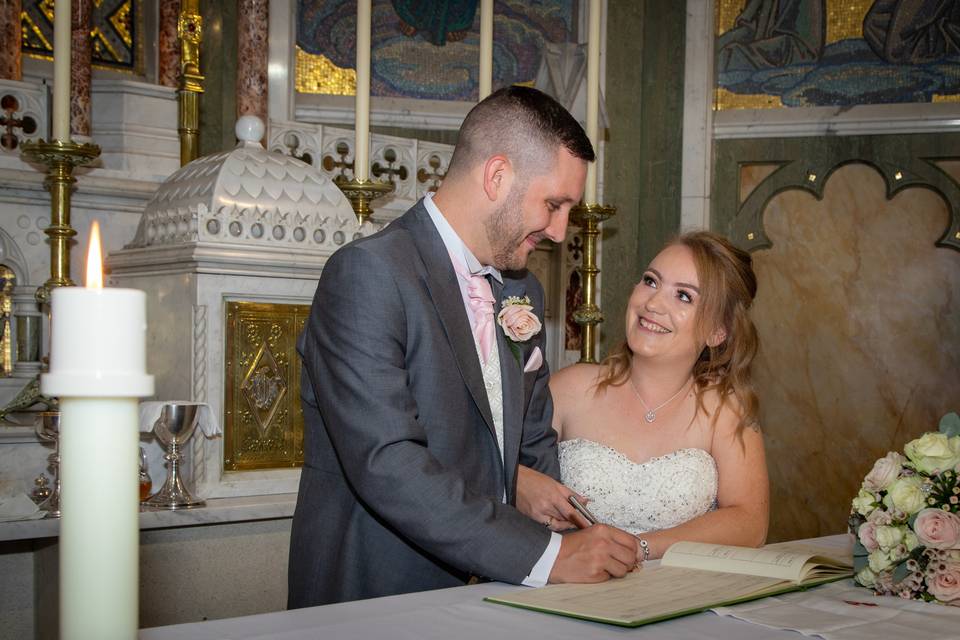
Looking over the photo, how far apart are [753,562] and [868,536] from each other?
22cm

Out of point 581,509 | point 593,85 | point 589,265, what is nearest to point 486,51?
point 593,85

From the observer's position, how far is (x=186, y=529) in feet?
9.57

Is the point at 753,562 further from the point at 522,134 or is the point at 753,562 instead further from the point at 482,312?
the point at 522,134

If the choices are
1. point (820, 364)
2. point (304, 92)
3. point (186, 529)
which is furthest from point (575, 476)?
point (304, 92)

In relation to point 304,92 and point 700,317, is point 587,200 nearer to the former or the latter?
point 700,317

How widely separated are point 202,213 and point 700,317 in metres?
1.58

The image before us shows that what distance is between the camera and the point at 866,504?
194 cm

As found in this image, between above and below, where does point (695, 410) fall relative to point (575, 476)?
above

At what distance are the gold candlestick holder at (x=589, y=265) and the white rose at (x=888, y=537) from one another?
2186 mm

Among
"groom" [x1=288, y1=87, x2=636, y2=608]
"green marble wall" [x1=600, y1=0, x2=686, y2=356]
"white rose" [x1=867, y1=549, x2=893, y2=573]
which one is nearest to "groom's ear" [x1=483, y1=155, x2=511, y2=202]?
"groom" [x1=288, y1=87, x2=636, y2=608]

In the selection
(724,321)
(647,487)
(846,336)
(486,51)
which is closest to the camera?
(647,487)

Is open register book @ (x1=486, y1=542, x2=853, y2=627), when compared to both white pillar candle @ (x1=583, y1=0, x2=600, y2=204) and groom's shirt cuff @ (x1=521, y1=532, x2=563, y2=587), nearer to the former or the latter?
groom's shirt cuff @ (x1=521, y1=532, x2=563, y2=587)

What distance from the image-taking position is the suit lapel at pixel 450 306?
7.28ft

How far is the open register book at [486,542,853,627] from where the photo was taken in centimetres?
158
